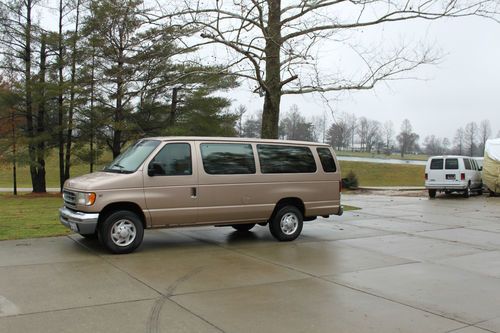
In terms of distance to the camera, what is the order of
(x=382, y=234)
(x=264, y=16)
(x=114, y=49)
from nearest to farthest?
(x=382, y=234) < (x=264, y=16) < (x=114, y=49)

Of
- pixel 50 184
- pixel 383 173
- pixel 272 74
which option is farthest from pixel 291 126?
pixel 272 74

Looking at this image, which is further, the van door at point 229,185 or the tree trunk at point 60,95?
the tree trunk at point 60,95

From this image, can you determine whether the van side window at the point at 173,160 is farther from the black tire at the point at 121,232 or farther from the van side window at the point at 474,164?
the van side window at the point at 474,164

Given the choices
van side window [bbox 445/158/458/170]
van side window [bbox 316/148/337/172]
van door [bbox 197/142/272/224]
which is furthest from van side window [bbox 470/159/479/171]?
van door [bbox 197/142/272/224]

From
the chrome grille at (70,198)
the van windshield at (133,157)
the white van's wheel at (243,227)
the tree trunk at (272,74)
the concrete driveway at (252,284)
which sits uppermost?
the tree trunk at (272,74)

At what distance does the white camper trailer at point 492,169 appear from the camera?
82.7 ft

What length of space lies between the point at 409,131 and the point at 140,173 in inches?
4680

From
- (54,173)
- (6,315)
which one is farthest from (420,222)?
(54,173)

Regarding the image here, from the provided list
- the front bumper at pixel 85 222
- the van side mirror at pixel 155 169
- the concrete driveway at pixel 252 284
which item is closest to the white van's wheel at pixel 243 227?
the concrete driveway at pixel 252 284

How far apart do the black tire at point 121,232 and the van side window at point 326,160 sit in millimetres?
4082

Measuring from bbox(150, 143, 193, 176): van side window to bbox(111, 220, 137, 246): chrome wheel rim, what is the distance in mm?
997

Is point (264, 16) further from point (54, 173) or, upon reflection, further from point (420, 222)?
point (54, 173)

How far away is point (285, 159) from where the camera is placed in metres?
10.0

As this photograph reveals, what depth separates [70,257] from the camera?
26.0 feet
